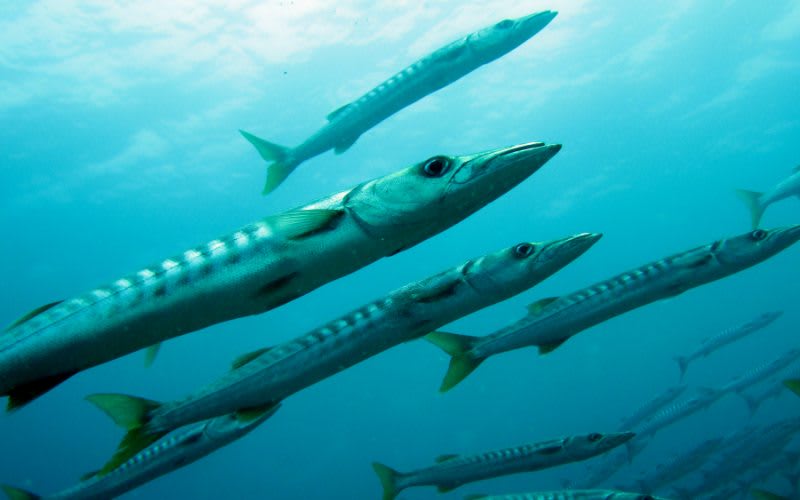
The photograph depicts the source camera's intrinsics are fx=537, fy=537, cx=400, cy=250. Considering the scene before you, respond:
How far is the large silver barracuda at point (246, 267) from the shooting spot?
7.94 ft

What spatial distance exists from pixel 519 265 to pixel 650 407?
59.4 ft

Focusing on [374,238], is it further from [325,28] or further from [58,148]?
[58,148]

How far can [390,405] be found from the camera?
6825 centimetres

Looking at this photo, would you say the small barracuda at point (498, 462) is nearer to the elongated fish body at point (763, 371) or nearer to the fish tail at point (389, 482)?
the fish tail at point (389, 482)

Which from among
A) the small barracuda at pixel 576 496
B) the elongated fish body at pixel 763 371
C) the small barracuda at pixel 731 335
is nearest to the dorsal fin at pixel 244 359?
the small barracuda at pixel 576 496

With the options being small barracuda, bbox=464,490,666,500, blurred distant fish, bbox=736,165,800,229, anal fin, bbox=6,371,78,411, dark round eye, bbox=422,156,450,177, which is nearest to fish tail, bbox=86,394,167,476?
anal fin, bbox=6,371,78,411

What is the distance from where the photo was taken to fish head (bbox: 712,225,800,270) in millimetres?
4968

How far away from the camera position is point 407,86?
749 cm

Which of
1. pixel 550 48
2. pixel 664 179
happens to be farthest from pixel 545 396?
pixel 550 48

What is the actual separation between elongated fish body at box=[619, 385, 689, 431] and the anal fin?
19118 mm

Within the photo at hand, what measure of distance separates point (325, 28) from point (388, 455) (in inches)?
2425

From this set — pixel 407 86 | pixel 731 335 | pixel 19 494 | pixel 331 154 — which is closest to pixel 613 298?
pixel 407 86

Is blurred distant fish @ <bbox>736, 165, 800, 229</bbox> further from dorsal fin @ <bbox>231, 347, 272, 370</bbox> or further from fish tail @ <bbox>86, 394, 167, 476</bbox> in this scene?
fish tail @ <bbox>86, 394, 167, 476</bbox>

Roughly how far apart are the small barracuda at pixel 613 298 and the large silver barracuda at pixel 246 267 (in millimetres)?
2720
